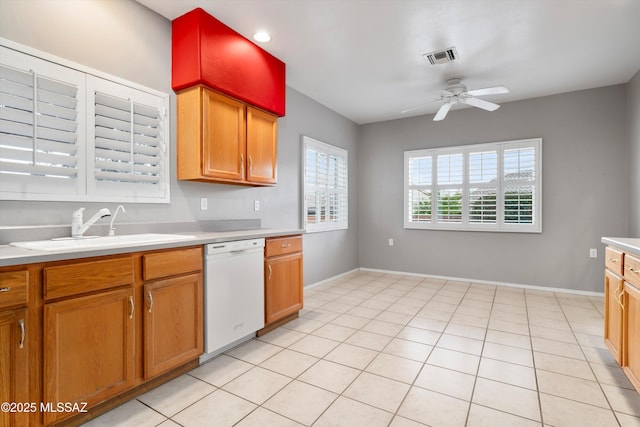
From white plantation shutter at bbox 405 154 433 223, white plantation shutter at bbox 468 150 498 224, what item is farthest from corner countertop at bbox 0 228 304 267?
white plantation shutter at bbox 468 150 498 224

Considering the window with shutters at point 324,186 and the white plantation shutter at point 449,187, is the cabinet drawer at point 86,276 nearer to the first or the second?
the window with shutters at point 324,186

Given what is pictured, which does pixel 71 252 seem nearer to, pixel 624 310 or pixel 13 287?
pixel 13 287

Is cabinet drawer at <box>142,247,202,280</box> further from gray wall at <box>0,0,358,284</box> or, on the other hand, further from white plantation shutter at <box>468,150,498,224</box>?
white plantation shutter at <box>468,150,498,224</box>

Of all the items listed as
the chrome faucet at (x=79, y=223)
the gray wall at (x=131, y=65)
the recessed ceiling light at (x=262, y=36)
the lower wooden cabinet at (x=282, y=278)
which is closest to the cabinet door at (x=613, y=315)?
the lower wooden cabinet at (x=282, y=278)

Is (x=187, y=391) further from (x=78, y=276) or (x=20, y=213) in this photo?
(x=20, y=213)

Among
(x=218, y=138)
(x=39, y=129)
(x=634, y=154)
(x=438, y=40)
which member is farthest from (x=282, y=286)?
(x=634, y=154)

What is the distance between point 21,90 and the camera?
187 centimetres

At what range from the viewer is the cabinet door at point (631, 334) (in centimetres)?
186

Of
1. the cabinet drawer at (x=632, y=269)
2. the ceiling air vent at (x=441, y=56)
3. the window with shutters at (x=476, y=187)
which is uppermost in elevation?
the ceiling air vent at (x=441, y=56)

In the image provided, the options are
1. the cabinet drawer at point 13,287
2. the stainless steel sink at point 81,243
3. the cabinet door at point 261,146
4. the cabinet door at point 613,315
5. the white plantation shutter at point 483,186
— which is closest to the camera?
the cabinet drawer at point 13,287

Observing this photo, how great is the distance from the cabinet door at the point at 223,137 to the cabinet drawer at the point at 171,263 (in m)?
0.76

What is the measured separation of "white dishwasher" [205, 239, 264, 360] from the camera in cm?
229

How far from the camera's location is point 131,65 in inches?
94.9

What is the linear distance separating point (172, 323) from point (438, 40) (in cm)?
324
